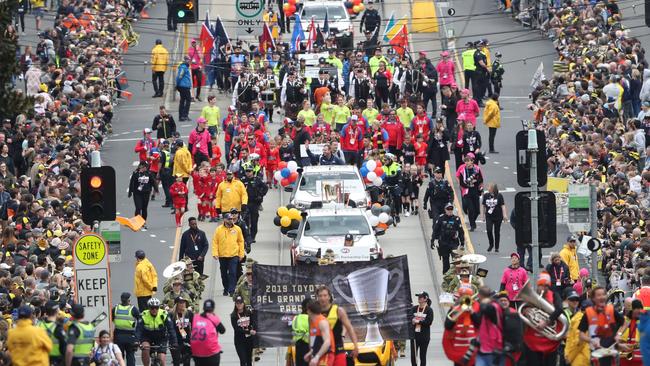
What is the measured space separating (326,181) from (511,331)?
17283 millimetres

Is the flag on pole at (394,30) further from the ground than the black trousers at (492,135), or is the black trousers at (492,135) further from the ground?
the flag on pole at (394,30)

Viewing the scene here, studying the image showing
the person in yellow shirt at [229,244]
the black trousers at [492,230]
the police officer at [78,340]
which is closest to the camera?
the police officer at [78,340]

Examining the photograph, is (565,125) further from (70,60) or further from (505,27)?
(505,27)

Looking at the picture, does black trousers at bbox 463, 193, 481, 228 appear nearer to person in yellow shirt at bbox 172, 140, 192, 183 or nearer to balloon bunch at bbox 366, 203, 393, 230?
balloon bunch at bbox 366, 203, 393, 230

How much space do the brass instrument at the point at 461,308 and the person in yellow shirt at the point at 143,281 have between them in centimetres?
1045

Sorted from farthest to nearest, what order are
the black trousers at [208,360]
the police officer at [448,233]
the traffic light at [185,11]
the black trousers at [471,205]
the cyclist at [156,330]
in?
the traffic light at [185,11] < the black trousers at [471,205] < the police officer at [448,233] < the cyclist at [156,330] < the black trousers at [208,360]

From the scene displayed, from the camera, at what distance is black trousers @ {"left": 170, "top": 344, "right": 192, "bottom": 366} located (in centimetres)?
3241

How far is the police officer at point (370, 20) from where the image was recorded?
63.3m

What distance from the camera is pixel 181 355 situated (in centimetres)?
3256

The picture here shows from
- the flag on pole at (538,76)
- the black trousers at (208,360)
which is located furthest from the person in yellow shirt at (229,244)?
the flag on pole at (538,76)

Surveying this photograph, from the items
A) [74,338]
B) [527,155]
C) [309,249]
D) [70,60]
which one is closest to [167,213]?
[309,249]

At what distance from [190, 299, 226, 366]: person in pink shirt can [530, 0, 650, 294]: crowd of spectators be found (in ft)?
20.8

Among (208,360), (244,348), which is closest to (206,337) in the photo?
(208,360)

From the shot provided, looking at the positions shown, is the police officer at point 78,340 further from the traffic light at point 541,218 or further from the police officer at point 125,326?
the traffic light at point 541,218
